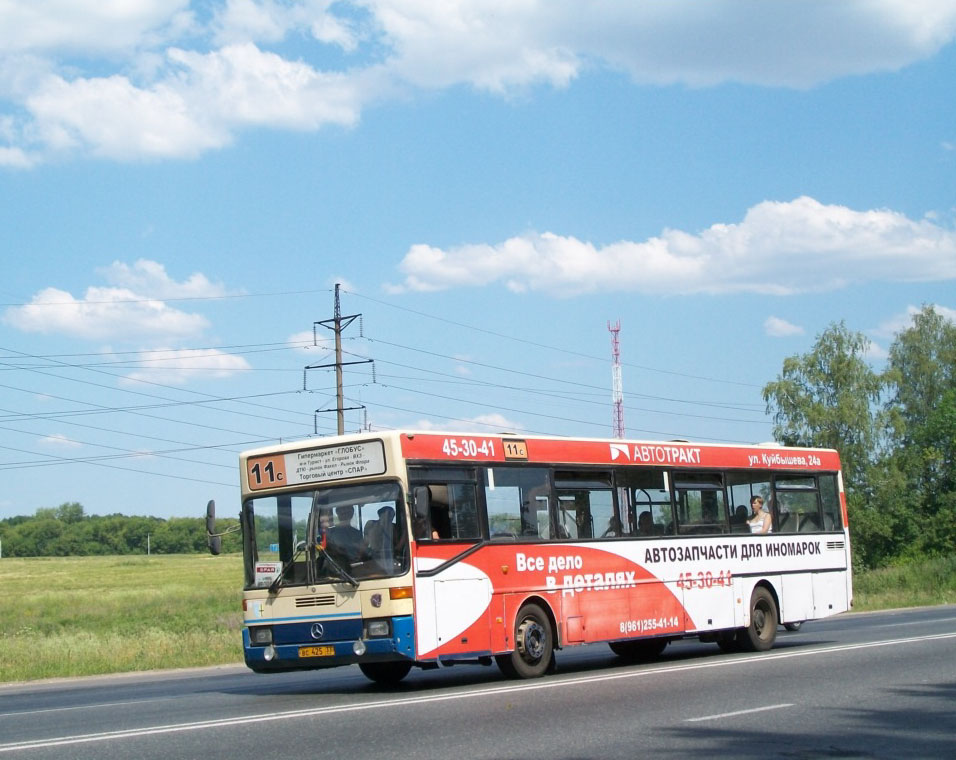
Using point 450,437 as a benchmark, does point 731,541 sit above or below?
below

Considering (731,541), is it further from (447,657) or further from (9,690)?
(9,690)

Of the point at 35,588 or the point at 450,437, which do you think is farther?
the point at 35,588

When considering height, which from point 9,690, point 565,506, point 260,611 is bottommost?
point 9,690

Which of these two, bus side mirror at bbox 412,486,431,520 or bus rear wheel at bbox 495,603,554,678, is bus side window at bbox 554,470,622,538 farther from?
bus side mirror at bbox 412,486,431,520

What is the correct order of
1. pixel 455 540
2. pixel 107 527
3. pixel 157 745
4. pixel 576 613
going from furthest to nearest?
pixel 107 527 → pixel 576 613 → pixel 455 540 → pixel 157 745

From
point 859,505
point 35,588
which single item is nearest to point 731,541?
point 859,505

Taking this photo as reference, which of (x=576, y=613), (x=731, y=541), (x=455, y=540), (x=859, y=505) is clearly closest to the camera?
(x=455, y=540)

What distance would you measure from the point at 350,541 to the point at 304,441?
4.55 ft

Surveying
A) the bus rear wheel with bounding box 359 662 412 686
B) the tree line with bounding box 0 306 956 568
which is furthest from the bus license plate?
the tree line with bounding box 0 306 956 568

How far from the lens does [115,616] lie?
1959 inches

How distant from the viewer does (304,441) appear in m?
15.6

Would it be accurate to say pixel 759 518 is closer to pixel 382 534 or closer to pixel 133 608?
pixel 382 534

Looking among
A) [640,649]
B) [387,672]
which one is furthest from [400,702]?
[640,649]

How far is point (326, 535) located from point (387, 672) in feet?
7.14
